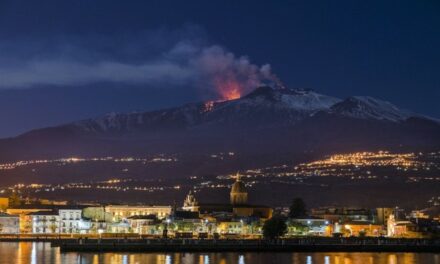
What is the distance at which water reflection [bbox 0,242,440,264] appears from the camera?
60.4 metres

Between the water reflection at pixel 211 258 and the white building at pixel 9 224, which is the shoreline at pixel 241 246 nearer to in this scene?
the water reflection at pixel 211 258

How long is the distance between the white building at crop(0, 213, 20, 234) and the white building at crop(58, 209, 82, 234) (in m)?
4.08

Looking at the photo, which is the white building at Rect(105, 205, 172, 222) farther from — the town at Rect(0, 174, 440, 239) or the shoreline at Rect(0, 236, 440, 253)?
the shoreline at Rect(0, 236, 440, 253)

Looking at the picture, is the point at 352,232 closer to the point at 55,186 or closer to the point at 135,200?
the point at 135,200

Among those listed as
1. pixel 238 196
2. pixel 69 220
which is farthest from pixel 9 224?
pixel 238 196

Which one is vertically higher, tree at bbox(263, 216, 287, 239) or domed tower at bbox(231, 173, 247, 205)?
domed tower at bbox(231, 173, 247, 205)

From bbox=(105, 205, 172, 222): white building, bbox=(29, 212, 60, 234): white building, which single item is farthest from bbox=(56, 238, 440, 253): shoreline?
bbox=(105, 205, 172, 222): white building

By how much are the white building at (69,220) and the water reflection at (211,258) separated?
3020 centimetres

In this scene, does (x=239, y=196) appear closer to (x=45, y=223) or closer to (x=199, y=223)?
(x=199, y=223)

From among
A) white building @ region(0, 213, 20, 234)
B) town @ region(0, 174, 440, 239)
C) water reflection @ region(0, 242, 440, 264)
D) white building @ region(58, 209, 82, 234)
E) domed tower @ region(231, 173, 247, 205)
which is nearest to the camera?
water reflection @ region(0, 242, 440, 264)

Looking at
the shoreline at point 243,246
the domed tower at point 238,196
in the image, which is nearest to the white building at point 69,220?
the domed tower at point 238,196

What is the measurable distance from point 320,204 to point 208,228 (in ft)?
164

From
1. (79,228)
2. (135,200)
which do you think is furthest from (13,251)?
(135,200)

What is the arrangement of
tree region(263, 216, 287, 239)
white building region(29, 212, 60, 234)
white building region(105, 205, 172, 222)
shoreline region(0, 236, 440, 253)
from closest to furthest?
shoreline region(0, 236, 440, 253) < tree region(263, 216, 287, 239) < white building region(29, 212, 60, 234) < white building region(105, 205, 172, 222)
